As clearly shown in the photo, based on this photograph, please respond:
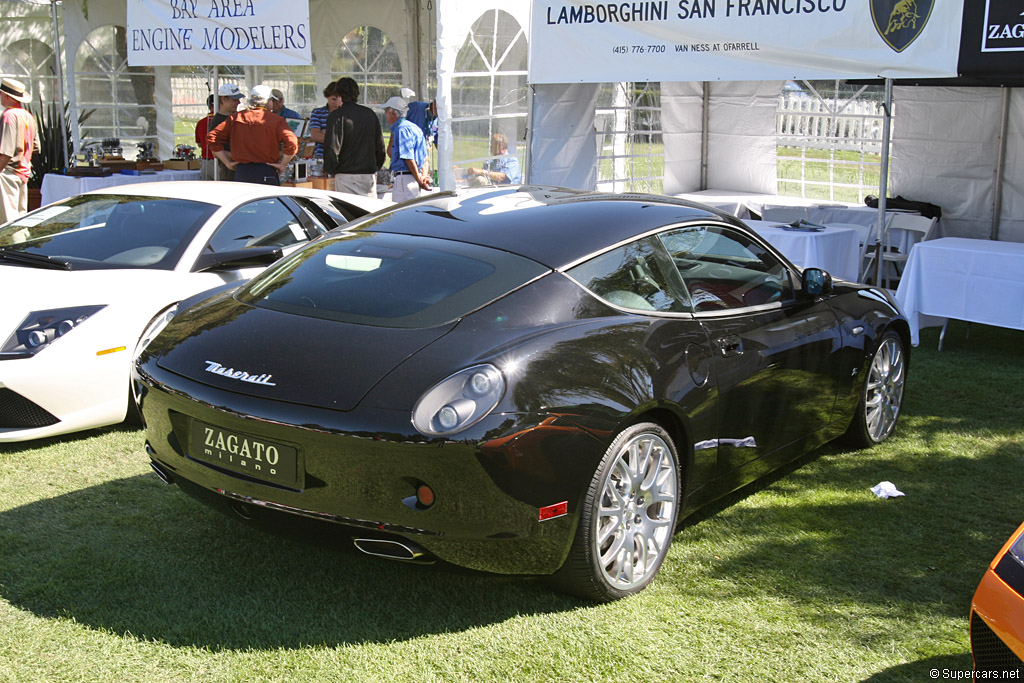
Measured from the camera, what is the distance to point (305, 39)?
10.6 meters

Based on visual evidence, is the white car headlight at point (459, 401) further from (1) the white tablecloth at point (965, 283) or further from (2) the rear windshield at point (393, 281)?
(1) the white tablecloth at point (965, 283)

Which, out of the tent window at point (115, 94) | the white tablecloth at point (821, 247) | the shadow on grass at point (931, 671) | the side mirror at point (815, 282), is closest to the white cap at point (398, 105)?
the white tablecloth at point (821, 247)

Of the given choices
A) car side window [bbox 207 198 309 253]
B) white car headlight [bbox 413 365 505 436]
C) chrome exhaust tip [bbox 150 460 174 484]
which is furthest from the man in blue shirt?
white car headlight [bbox 413 365 505 436]

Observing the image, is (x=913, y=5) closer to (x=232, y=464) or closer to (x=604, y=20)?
(x=604, y=20)

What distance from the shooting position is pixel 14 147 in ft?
35.4

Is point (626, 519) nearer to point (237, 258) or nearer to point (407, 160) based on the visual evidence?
point (237, 258)

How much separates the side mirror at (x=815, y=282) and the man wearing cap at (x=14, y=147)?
916 centimetres

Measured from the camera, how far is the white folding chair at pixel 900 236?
33.5 feet

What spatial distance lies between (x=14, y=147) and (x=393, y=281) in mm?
8905

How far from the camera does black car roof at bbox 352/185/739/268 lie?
3.78m

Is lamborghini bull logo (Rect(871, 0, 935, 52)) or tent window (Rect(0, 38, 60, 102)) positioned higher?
tent window (Rect(0, 38, 60, 102))

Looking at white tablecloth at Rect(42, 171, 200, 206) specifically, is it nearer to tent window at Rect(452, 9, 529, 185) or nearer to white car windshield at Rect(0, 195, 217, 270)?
tent window at Rect(452, 9, 529, 185)

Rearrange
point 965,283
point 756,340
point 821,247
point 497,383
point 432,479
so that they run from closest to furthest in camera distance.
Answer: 1. point 432,479
2. point 497,383
3. point 756,340
4. point 965,283
5. point 821,247

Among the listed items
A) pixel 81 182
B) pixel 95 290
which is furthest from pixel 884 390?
pixel 81 182
